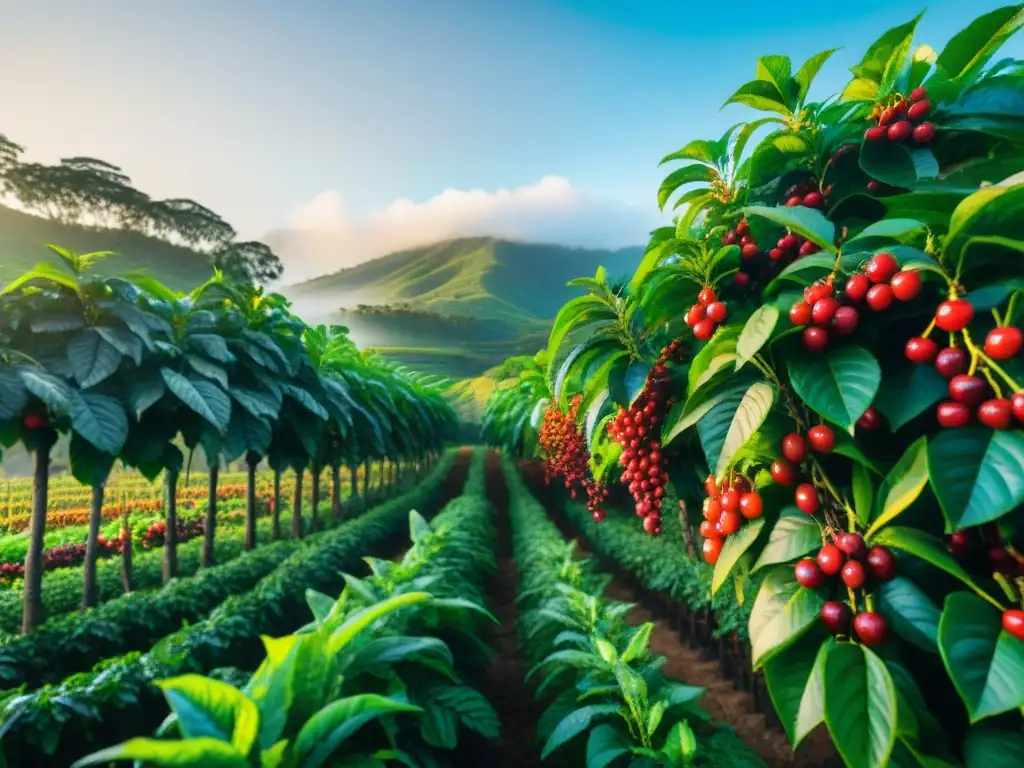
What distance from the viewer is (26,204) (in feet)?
36.4

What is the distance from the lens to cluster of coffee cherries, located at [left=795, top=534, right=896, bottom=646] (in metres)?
0.82

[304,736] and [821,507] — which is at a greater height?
[821,507]

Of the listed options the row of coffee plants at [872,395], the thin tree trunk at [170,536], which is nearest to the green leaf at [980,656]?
the row of coffee plants at [872,395]

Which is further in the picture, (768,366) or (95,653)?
(95,653)

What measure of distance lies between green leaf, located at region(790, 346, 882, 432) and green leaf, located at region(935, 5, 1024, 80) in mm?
807

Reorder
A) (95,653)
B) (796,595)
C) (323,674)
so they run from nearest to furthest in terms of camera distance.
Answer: (796,595), (323,674), (95,653)

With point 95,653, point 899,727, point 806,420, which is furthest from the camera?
point 95,653

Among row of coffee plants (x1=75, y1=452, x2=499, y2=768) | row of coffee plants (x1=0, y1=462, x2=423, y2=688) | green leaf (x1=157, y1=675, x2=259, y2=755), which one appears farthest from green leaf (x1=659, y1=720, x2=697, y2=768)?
row of coffee plants (x1=0, y1=462, x2=423, y2=688)

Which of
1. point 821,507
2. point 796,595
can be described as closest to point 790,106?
point 821,507

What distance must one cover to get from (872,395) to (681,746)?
1280 millimetres

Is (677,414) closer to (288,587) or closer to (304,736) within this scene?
(304,736)

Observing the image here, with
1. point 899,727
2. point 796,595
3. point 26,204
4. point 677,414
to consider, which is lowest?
point 899,727

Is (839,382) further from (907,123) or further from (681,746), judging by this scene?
(681,746)

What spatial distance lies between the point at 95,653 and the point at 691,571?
4.71 m
